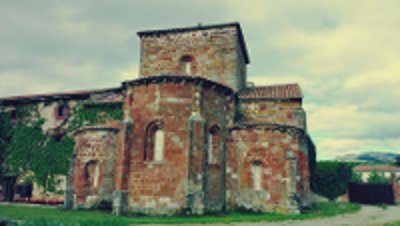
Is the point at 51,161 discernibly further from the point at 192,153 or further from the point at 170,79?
the point at 192,153

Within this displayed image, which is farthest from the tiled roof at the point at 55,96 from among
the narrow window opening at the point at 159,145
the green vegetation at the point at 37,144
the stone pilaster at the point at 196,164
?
the stone pilaster at the point at 196,164

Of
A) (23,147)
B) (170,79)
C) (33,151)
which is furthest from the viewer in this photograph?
(23,147)

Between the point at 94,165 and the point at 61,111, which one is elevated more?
the point at 61,111

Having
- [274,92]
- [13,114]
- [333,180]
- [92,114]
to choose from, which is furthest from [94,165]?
[333,180]

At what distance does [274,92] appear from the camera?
22.2 meters

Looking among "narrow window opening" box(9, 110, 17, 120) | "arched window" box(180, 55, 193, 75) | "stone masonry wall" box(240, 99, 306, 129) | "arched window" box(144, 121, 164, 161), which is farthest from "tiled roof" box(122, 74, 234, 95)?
"narrow window opening" box(9, 110, 17, 120)

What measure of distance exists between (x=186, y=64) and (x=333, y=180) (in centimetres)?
1660

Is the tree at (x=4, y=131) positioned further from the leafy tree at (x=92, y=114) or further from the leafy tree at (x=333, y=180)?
the leafy tree at (x=333, y=180)

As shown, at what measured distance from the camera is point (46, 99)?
85.0 ft

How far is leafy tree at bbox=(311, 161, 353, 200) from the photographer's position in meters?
28.2

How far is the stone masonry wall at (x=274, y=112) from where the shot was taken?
2078 cm

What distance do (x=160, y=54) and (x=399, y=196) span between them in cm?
2401

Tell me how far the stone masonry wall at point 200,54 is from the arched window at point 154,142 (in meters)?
7.77

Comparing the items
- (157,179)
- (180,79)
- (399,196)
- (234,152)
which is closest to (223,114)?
(234,152)
